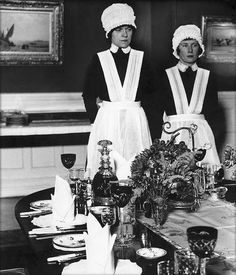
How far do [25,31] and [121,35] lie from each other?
1.41 meters

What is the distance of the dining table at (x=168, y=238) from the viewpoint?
4.79ft

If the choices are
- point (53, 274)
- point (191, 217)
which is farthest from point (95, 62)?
point (53, 274)

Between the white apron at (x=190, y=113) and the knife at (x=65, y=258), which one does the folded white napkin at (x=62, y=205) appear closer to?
the knife at (x=65, y=258)

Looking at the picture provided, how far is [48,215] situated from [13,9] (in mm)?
2790

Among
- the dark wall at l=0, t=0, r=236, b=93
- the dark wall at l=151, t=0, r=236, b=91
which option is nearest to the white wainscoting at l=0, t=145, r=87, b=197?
the dark wall at l=0, t=0, r=236, b=93

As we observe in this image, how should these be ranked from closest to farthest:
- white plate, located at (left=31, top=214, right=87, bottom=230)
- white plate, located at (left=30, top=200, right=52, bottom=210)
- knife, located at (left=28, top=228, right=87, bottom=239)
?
knife, located at (left=28, top=228, right=87, bottom=239) < white plate, located at (left=31, top=214, right=87, bottom=230) < white plate, located at (left=30, top=200, right=52, bottom=210)

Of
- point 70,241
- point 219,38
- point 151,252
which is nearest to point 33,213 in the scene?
point 70,241

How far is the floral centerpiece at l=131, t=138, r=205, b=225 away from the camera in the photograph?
1811mm

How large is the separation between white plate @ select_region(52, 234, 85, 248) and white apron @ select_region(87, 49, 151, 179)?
1.63 meters

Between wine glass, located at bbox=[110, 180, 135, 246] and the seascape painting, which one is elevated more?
the seascape painting

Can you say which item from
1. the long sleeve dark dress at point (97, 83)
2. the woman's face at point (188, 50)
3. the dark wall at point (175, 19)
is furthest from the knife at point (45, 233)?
the dark wall at point (175, 19)

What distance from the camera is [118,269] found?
4.63ft

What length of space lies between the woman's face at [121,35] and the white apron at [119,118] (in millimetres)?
105

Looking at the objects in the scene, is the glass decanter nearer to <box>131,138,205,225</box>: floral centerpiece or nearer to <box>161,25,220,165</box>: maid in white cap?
<box>131,138,205,225</box>: floral centerpiece
